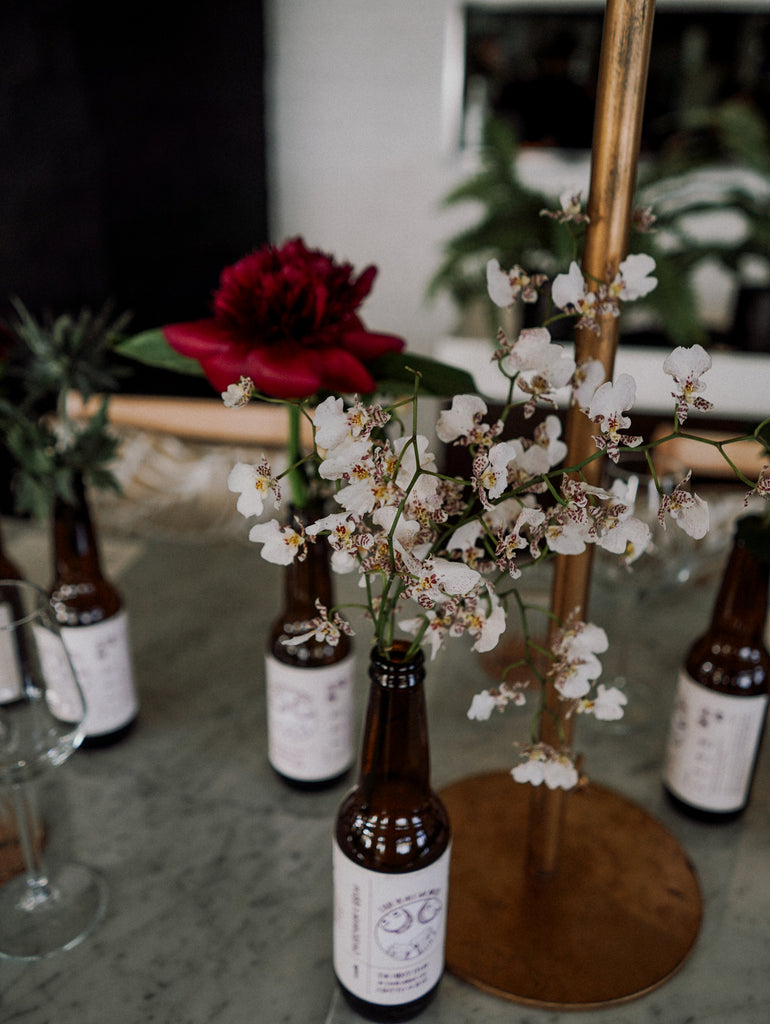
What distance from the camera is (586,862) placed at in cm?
68

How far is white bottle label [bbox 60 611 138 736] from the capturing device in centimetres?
76

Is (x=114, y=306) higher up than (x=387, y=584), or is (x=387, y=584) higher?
(x=387, y=584)

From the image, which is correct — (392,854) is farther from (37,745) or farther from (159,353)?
(159,353)

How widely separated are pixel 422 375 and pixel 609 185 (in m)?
0.18

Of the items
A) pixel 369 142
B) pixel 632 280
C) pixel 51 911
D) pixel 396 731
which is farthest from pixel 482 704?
pixel 369 142

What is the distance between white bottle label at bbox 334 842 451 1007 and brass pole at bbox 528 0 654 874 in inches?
5.0

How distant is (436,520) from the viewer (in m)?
0.44

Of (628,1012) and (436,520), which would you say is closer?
(436,520)

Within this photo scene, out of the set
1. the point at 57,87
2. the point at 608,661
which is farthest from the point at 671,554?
the point at 57,87

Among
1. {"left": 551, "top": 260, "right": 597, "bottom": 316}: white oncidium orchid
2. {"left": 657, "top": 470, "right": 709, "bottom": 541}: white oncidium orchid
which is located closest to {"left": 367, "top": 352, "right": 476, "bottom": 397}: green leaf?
{"left": 551, "top": 260, "right": 597, "bottom": 316}: white oncidium orchid

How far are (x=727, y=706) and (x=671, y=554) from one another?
0.23m

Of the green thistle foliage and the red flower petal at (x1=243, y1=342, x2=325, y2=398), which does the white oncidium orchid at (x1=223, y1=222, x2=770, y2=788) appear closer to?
the red flower petal at (x1=243, y1=342, x2=325, y2=398)

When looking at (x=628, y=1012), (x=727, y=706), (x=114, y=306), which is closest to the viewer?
(x=628, y=1012)

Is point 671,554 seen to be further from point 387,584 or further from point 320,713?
point 387,584
